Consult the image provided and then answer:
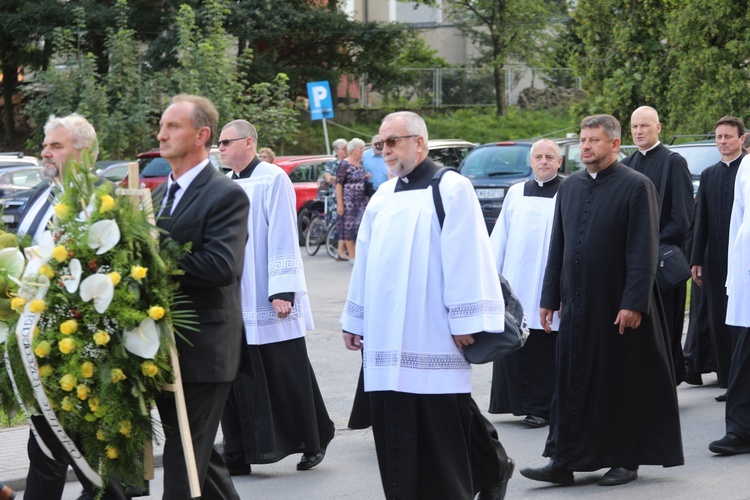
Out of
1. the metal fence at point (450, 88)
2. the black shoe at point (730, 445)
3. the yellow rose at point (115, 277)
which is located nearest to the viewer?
the yellow rose at point (115, 277)

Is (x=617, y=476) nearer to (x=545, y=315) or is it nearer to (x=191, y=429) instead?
(x=545, y=315)

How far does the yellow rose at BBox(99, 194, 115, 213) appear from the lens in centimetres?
438

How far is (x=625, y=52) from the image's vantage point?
2133cm

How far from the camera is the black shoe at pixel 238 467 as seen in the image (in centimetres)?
721

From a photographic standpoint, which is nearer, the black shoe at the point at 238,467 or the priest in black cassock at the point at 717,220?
the black shoe at the point at 238,467

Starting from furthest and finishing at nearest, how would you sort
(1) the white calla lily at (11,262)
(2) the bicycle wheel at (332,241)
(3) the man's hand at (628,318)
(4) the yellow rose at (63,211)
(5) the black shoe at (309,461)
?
1. (2) the bicycle wheel at (332,241)
2. (5) the black shoe at (309,461)
3. (3) the man's hand at (628,318)
4. (1) the white calla lily at (11,262)
5. (4) the yellow rose at (63,211)

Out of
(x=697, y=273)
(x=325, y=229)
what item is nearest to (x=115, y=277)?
(x=697, y=273)

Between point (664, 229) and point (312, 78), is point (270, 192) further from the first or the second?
point (312, 78)

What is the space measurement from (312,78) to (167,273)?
3397 centimetres

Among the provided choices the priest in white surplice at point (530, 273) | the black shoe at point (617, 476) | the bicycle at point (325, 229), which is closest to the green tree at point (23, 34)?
the bicycle at point (325, 229)

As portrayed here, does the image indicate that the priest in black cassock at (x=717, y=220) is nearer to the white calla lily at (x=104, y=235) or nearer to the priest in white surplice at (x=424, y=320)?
the priest in white surplice at (x=424, y=320)

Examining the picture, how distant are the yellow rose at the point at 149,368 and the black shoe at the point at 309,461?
3.00 meters

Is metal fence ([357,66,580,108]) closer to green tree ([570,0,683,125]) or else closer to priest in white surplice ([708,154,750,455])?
green tree ([570,0,683,125])

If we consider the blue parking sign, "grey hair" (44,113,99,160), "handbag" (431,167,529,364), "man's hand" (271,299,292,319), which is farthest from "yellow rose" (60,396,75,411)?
the blue parking sign
